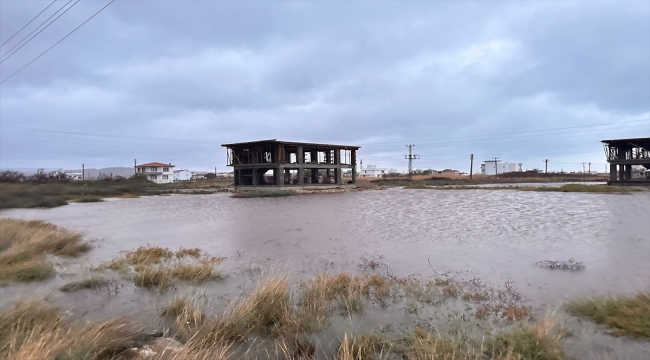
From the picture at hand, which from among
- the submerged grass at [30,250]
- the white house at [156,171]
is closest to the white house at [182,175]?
the white house at [156,171]

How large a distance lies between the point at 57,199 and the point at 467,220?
1184 inches

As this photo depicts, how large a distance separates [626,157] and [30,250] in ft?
193

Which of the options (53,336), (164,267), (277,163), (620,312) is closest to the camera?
(53,336)

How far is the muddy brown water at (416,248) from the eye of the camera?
6625 millimetres

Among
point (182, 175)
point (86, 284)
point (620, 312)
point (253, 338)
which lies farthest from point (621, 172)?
point (182, 175)

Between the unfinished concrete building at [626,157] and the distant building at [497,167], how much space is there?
67.8 meters

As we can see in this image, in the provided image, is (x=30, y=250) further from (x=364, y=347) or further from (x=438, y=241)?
(x=438, y=241)

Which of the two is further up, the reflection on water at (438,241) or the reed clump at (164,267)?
the reed clump at (164,267)

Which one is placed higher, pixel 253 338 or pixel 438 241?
pixel 253 338

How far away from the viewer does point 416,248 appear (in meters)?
11.5

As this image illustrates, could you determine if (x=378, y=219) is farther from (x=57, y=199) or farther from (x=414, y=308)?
(x=57, y=199)

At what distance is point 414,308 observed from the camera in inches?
243

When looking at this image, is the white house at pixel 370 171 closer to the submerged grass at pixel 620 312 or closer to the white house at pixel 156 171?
the white house at pixel 156 171

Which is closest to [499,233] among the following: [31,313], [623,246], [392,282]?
[623,246]
